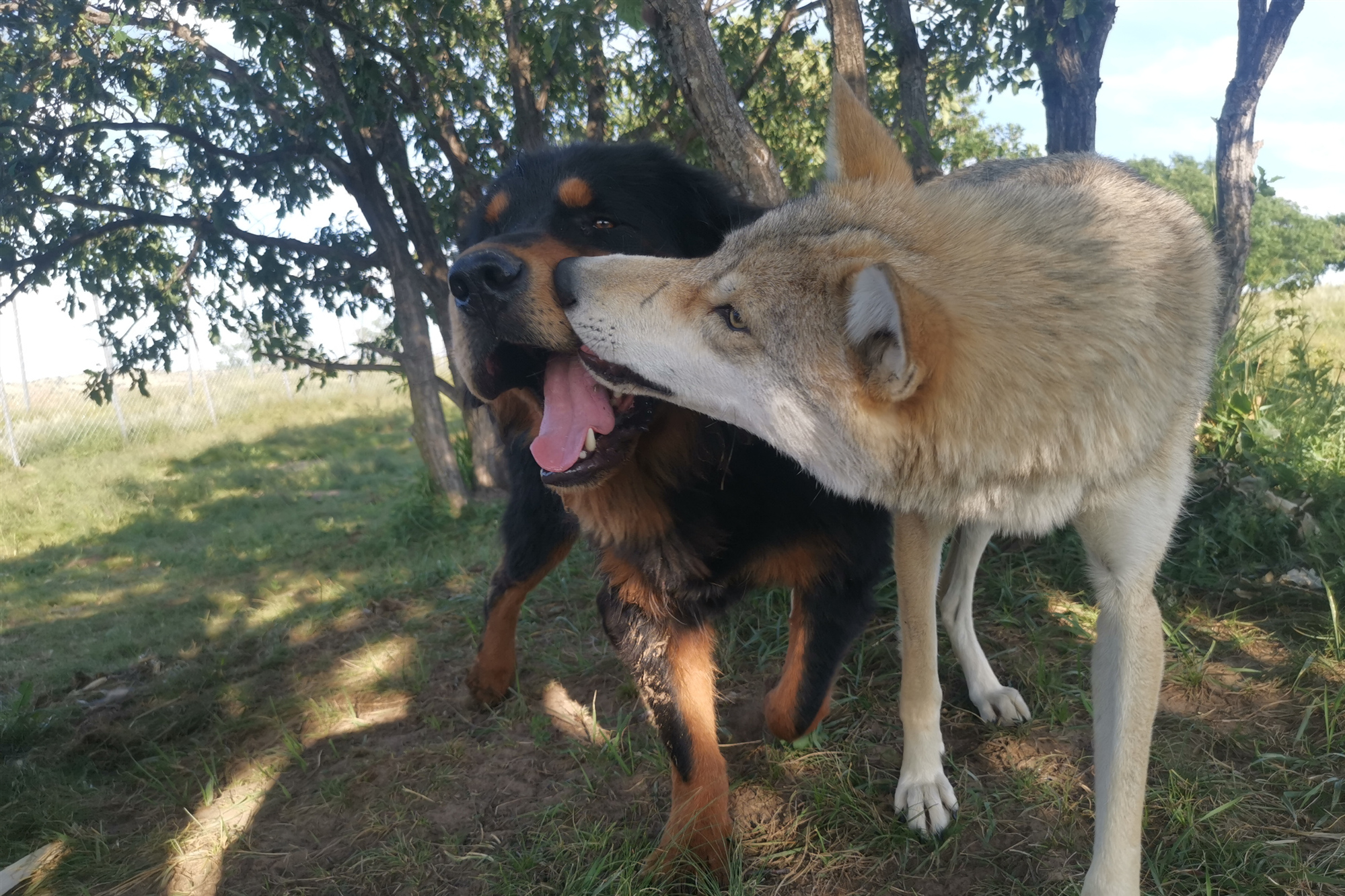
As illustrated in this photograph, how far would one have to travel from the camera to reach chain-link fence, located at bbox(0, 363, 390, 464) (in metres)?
13.3

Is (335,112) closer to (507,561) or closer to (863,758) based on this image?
(507,561)

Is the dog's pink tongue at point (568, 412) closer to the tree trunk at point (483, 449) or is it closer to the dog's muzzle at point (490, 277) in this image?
the dog's muzzle at point (490, 277)

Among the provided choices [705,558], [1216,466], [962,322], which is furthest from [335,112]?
[1216,466]

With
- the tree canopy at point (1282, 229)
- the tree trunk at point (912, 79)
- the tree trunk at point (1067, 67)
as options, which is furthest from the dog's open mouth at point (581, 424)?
the tree canopy at point (1282, 229)

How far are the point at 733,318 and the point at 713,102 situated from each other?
2129 millimetres

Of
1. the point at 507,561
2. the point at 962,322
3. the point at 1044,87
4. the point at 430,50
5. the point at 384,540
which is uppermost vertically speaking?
the point at 430,50

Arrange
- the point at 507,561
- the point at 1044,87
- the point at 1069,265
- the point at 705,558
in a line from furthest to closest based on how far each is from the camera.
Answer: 1. the point at 1044,87
2. the point at 507,561
3. the point at 705,558
4. the point at 1069,265

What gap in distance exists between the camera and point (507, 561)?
353cm

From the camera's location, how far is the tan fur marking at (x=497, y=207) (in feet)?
8.40

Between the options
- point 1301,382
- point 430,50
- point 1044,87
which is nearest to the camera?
point 1301,382

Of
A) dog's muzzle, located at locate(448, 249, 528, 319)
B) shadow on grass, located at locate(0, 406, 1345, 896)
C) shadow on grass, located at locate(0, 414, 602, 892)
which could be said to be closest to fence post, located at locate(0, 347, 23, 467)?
shadow on grass, located at locate(0, 414, 602, 892)

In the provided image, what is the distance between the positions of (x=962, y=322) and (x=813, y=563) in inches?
39.6

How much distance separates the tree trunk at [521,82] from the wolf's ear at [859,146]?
4048 mm

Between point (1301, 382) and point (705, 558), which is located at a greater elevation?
point (1301, 382)
